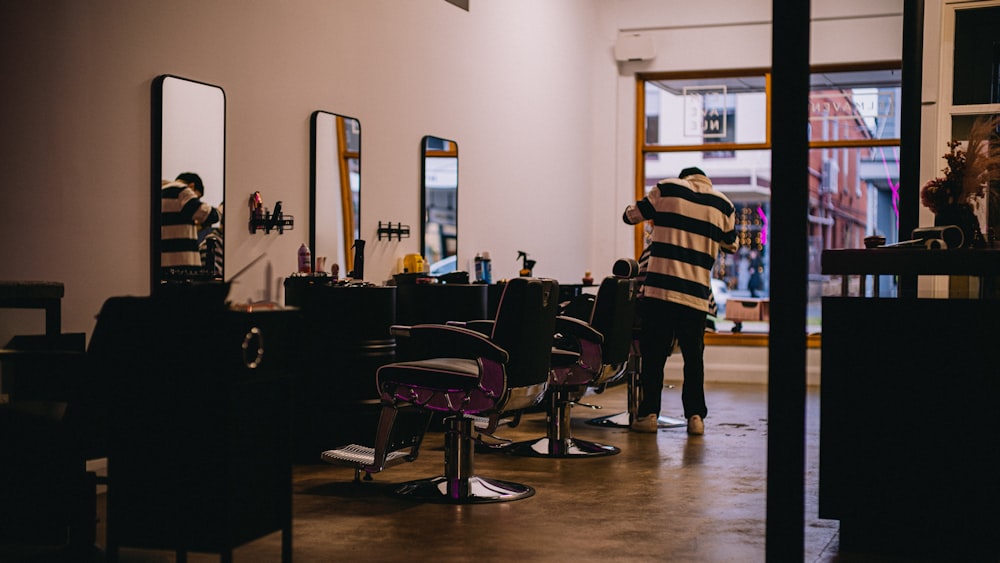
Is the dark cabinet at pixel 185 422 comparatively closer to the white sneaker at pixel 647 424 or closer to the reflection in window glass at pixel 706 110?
the white sneaker at pixel 647 424

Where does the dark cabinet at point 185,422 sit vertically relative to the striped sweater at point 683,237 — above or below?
below

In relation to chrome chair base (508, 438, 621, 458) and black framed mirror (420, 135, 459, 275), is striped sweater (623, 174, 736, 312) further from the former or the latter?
black framed mirror (420, 135, 459, 275)

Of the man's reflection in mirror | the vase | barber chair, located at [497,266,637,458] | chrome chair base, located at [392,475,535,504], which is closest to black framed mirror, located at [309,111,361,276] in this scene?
the man's reflection in mirror

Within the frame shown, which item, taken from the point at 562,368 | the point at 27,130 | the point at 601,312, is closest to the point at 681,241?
the point at 601,312

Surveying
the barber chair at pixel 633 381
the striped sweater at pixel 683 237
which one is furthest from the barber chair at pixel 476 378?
the barber chair at pixel 633 381

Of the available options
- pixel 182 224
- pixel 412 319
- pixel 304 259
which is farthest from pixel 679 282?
pixel 182 224

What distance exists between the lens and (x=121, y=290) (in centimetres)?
449

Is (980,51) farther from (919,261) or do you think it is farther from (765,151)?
(765,151)

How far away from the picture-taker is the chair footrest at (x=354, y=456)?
4543mm

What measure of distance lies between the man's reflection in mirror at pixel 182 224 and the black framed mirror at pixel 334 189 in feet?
3.01

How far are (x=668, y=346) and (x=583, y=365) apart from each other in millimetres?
943

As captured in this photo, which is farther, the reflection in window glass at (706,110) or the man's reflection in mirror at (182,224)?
the reflection in window glass at (706,110)

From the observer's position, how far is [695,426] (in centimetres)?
630

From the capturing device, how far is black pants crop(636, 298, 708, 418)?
6262 mm
